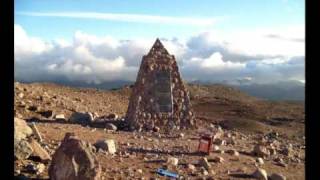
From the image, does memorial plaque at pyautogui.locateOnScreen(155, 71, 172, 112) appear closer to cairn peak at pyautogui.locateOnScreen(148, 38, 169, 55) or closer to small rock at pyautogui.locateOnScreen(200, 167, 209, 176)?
cairn peak at pyautogui.locateOnScreen(148, 38, 169, 55)

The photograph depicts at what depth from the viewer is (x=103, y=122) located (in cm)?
1561

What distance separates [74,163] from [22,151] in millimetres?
1680

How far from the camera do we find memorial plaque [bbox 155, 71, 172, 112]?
1499cm

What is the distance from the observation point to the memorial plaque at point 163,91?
49.2ft

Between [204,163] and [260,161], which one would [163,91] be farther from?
[204,163]

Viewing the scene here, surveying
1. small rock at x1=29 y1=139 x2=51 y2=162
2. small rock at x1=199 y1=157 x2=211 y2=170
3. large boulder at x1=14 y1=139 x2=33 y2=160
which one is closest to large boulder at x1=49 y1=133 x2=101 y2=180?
large boulder at x1=14 y1=139 x2=33 y2=160

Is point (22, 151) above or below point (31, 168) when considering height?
above

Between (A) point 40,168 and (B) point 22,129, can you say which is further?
(B) point 22,129

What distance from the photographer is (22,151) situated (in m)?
8.79

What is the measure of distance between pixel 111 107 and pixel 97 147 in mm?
13469

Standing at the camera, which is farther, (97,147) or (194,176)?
(97,147)

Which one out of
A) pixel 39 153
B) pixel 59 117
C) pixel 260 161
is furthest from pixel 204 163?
pixel 59 117
